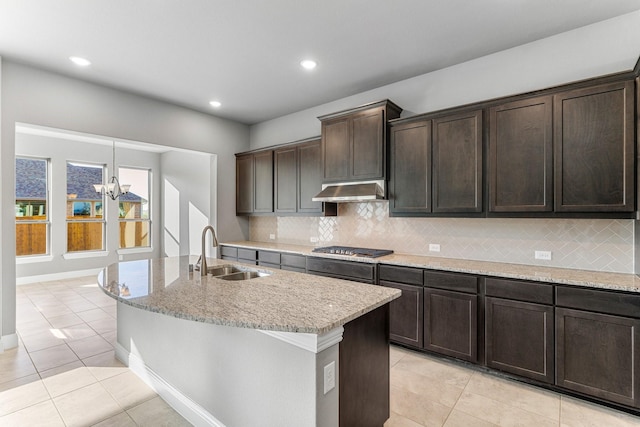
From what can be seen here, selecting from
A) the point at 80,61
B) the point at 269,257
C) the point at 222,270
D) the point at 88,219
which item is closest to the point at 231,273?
the point at 222,270

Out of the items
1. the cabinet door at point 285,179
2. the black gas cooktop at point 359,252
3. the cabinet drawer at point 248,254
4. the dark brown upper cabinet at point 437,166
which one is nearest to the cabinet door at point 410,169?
the dark brown upper cabinet at point 437,166

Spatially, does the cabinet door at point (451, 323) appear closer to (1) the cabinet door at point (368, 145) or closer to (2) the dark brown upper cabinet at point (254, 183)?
(1) the cabinet door at point (368, 145)

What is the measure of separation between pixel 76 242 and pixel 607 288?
8607 mm

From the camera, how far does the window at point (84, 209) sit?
21.9 ft

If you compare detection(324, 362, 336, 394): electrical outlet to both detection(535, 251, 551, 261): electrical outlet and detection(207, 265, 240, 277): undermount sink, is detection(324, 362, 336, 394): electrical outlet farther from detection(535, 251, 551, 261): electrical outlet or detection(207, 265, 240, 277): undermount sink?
detection(535, 251, 551, 261): electrical outlet

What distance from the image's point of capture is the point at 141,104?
13.8 ft

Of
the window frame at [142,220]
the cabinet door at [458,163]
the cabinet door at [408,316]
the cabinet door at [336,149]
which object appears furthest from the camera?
the window frame at [142,220]

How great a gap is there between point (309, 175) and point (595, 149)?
3.03 metres

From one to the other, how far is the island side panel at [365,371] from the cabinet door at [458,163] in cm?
159

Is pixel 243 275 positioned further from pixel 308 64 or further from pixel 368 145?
pixel 308 64

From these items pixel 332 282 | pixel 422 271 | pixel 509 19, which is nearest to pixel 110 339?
pixel 332 282

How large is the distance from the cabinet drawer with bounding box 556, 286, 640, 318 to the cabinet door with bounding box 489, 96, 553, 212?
68 centimetres

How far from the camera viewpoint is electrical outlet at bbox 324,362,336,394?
1.45 meters

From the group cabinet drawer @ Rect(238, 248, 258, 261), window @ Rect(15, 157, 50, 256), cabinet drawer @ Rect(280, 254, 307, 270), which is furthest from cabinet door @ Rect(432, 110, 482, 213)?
window @ Rect(15, 157, 50, 256)
